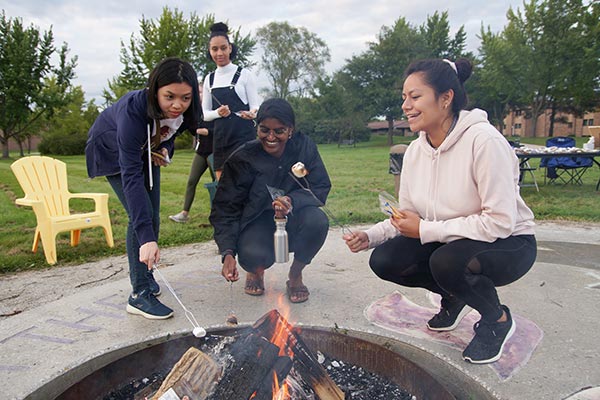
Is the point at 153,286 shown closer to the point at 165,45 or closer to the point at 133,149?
the point at 133,149

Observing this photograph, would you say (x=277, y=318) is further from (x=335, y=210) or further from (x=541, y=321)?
(x=335, y=210)

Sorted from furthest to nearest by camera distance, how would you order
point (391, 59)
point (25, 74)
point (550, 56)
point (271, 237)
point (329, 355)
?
point (391, 59), point (550, 56), point (25, 74), point (271, 237), point (329, 355)

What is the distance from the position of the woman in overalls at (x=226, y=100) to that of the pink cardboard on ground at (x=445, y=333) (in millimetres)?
2055

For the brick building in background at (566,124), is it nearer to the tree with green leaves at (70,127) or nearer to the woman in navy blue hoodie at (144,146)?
the tree with green leaves at (70,127)

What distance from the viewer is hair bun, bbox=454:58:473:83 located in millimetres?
2128

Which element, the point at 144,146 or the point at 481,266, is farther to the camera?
the point at 144,146

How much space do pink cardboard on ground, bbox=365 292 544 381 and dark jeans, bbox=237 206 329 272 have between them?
580 millimetres

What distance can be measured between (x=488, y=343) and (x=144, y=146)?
2133 mm

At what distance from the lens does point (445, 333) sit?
2.43m

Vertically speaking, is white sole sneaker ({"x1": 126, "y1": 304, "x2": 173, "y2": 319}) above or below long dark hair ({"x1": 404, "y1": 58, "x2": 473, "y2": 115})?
below

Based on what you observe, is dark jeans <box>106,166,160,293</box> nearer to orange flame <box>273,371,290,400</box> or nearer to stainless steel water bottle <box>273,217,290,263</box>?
stainless steel water bottle <box>273,217,290,263</box>

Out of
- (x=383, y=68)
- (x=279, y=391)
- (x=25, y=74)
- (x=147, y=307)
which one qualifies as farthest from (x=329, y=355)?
(x=383, y=68)

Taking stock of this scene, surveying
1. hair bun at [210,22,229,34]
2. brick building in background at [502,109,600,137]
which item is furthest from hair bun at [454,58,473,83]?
brick building in background at [502,109,600,137]

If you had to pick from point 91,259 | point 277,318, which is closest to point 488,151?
point 277,318
